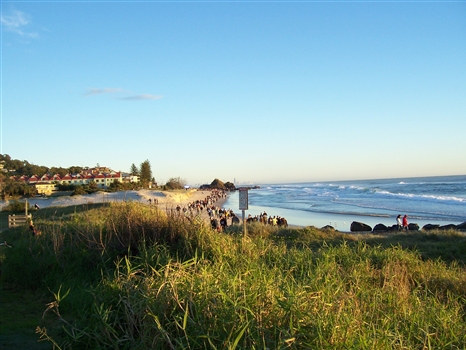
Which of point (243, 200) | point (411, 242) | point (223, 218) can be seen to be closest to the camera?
point (243, 200)

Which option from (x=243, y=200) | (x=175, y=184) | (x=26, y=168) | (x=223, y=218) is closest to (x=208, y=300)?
(x=243, y=200)

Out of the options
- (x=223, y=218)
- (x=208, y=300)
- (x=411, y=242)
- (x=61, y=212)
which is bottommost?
(x=411, y=242)

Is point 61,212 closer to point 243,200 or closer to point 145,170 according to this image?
point 243,200

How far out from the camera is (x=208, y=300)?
402 centimetres

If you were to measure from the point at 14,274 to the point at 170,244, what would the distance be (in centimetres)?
309

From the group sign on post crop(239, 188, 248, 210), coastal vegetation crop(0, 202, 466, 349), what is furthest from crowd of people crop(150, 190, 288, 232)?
coastal vegetation crop(0, 202, 466, 349)

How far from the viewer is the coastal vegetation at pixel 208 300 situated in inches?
145

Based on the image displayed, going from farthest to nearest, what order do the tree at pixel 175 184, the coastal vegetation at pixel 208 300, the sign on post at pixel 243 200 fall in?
the tree at pixel 175 184 < the sign on post at pixel 243 200 < the coastal vegetation at pixel 208 300

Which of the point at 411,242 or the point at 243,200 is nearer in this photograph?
the point at 243,200

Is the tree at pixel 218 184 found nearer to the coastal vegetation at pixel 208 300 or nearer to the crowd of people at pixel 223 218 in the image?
the crowd of people at pixel 223 218

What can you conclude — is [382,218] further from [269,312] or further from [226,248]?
[269,312]

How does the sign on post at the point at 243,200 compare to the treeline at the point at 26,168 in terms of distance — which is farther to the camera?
the treeline at the point at 26,168

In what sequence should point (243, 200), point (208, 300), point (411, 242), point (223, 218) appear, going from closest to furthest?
1. point (208, 300)
2. point (243, 200)
3. point (411, 242)
4. point (223, 218)

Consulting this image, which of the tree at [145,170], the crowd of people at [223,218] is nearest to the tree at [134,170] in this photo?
the tree at [145,170]
